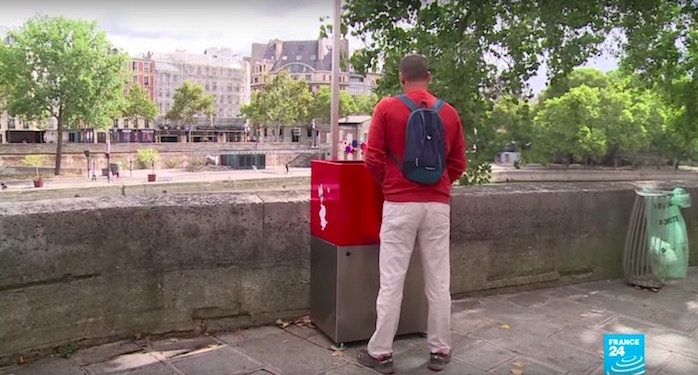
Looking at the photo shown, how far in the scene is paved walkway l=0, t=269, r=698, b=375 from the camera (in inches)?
122

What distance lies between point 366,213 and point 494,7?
20.4ft

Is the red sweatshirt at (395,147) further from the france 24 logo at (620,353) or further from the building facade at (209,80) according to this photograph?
the building facade at (209,80)

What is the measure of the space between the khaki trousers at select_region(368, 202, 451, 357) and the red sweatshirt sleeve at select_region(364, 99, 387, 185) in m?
0.22

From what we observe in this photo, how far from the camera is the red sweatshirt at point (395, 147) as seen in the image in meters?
2.99

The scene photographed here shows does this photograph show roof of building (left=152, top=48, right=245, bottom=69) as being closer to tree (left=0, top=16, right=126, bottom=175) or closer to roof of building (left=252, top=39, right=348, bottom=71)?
roof of building (left=252, top=39, right=348, bottom=71)

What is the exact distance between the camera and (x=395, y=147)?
3.01 meters

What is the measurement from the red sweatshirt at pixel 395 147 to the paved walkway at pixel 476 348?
100cm

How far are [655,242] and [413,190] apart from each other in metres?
3.33

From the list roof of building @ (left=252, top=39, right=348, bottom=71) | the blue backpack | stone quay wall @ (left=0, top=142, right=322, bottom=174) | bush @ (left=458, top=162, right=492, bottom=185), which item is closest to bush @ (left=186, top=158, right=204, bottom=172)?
stone quay wall @ (left=0, top=142, right=322, bottom=174)

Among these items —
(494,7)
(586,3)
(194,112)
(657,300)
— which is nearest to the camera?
(657,300)

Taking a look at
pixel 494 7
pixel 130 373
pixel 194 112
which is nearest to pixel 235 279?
pixel 130 373

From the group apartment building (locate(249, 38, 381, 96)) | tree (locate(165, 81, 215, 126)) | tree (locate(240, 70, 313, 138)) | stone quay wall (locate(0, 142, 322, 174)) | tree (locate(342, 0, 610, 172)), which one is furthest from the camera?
apartment building (locate(249, 38, 381, 96))

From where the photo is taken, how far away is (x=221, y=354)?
3291mm

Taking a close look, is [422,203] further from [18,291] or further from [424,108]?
[18,291]
